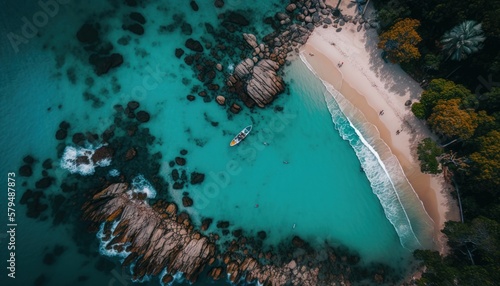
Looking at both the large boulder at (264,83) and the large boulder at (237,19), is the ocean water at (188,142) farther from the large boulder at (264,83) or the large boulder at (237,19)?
the large boulder at (264,83)

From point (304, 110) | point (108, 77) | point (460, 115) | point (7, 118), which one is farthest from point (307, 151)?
point (7, 118)

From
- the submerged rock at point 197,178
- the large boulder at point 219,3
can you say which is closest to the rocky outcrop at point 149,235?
the submerged rock at point 197,178

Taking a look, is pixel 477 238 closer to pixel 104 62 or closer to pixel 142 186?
pixel 142 186

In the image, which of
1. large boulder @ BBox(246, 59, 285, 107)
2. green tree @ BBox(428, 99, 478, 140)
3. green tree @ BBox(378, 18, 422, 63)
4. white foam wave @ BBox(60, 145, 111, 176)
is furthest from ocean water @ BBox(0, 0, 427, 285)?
green tree @ BBox(378, 18, 422, 63)

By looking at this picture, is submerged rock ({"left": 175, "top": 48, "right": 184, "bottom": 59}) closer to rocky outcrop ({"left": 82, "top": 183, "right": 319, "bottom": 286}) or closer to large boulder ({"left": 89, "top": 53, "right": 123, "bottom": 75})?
large boulder ({"left": 89, "top": 53, "right": 123, "bottom": 75})

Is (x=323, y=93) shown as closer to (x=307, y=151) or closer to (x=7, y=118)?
(x=307, y=151)

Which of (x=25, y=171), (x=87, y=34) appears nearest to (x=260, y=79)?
(x=87, y=34)
